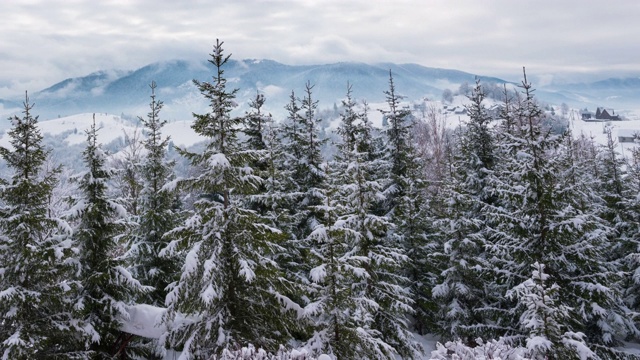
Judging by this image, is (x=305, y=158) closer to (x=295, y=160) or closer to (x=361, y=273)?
(x=295, y=160)

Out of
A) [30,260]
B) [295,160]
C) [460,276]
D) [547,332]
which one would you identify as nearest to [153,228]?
[30,260]

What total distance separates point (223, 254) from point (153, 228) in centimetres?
813

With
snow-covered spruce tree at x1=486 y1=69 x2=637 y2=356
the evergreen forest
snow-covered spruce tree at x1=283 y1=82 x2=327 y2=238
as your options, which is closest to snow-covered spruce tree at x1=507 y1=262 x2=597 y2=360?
the evergreen forest

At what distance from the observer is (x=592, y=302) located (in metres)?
13.4

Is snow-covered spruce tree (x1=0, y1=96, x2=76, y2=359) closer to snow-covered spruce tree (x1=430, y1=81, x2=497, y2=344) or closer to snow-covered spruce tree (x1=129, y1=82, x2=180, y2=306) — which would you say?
snow-covered spruce tree (x1=129, y1=82, x2=180, y2=306)

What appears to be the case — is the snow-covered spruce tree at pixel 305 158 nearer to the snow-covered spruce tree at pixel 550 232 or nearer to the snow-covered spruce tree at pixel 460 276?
the snow-covered spruce tree at pixel 460 276

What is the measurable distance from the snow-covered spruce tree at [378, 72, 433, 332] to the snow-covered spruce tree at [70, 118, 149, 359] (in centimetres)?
1164

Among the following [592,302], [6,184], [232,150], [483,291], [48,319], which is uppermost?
[232,150]

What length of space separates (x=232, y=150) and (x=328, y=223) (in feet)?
11.0

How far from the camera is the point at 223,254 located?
1045 centimetres

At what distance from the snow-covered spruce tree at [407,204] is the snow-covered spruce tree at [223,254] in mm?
9546

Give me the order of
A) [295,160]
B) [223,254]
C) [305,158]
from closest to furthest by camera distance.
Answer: [223,254] < [305,158] < [295,160]

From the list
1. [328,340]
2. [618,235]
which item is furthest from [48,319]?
[618,235]

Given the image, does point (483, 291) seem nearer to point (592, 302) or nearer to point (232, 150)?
point (592, 302)
